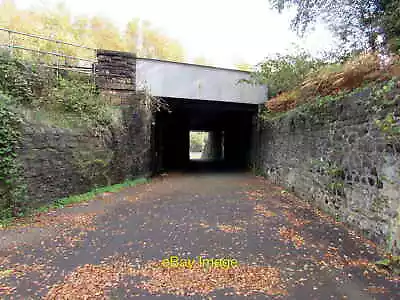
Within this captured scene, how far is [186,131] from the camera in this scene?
55.5ft

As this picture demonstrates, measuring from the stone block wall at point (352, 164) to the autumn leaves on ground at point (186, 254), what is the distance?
343 millimetres

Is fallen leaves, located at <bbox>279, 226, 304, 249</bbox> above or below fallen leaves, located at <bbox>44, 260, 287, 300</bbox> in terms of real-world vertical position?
above

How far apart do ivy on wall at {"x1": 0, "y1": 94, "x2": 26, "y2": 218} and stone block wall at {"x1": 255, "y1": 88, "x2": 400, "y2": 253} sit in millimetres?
5961

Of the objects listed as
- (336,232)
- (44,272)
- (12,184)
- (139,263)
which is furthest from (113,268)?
(336,232)

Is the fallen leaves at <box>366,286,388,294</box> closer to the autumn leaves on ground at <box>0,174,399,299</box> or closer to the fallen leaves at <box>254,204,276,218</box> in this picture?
the autumn leaves on ground at <box>0,174,399,299</box>

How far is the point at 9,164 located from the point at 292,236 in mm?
5070

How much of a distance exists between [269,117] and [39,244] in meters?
8.52

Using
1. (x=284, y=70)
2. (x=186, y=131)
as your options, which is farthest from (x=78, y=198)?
(x=186, y=131)

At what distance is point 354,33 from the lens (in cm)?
719

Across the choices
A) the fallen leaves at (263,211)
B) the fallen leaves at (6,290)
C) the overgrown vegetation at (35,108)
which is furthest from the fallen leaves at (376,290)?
the overgrown vegetation at (35,108)

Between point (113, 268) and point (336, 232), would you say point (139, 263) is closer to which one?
point (113, 268)

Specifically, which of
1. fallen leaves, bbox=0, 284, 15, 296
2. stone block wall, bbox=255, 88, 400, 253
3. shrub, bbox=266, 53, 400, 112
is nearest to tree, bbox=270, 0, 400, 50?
shrub, bbox=266, 53, 400, 112

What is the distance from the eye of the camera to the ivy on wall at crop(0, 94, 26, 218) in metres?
4.55

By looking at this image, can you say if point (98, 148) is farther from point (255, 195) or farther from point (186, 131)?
point (186, 131)
